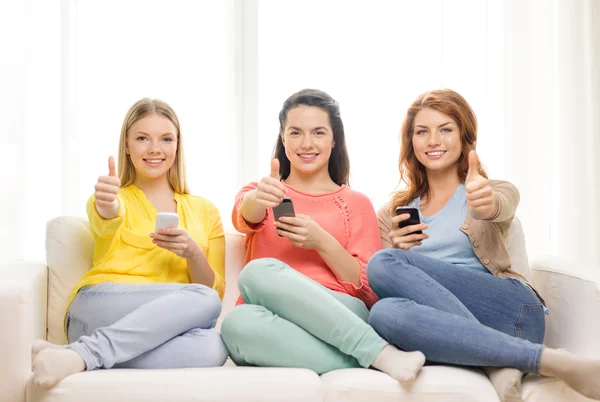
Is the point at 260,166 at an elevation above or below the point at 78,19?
below

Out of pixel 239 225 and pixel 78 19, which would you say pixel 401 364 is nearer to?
pixel 239 225

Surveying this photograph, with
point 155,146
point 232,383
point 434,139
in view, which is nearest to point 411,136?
point 434,139

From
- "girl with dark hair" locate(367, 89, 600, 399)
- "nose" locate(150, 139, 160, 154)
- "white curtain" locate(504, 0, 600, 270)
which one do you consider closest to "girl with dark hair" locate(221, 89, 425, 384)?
"girl with dark hair" locate(367, 89, 600, 399)

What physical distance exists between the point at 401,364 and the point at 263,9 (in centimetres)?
236

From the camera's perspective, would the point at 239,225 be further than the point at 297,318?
Yes

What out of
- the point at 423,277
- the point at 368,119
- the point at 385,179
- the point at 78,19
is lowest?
the point at 423,277

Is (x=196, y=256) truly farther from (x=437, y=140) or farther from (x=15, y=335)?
(x=437, y=140)

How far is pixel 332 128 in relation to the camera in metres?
2.36

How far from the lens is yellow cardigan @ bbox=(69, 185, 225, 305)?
2086mm

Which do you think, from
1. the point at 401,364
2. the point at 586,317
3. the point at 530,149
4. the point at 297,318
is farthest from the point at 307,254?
the point at 530,149

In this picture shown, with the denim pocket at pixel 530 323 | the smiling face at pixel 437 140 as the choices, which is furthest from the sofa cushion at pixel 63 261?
the denim pocket at pixel 530 323

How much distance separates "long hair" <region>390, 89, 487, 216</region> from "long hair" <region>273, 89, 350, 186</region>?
200 millimetres

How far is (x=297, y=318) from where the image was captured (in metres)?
1.85

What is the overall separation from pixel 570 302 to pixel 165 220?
46.6 inches
